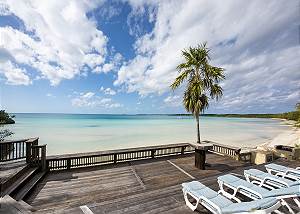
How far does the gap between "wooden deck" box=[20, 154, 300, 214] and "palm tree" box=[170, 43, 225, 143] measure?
1.71 m

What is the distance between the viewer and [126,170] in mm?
6348

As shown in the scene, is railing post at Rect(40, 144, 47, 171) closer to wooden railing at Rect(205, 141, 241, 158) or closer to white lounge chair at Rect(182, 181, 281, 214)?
white lounge chair at Rect(182, 181, 281, 214)

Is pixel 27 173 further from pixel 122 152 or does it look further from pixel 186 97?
pixel 186 97

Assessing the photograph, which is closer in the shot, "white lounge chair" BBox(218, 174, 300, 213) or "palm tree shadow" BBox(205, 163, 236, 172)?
"white lounge chair" BBox(218, 174, 300, 213)

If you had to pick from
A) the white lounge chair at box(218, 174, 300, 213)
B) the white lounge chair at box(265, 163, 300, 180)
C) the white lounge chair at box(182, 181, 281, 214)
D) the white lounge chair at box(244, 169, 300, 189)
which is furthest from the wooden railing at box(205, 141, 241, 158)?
the white lounge chair at box(182, 181, 281, 214)

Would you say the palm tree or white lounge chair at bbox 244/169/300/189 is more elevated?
the palm tree

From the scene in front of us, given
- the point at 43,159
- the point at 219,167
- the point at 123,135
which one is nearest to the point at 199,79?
the point at 219,167

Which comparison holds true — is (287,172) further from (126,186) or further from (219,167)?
(126,186)

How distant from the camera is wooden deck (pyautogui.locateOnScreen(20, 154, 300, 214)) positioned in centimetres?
300

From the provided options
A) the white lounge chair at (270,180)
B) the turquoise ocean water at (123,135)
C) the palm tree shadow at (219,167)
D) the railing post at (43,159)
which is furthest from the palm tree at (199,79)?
the turquoise ocean water at (123,135)

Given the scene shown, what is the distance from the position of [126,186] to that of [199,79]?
485cm

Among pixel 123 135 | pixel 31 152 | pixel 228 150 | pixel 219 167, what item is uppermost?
pixel 31 152

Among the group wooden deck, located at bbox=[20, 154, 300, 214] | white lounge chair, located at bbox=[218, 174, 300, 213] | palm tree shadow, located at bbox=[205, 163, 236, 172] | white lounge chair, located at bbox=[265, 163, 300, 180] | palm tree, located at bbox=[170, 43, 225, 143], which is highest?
palm tree, located at bbox=[170, 43, 225, 143]

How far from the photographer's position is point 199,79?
711 cm
